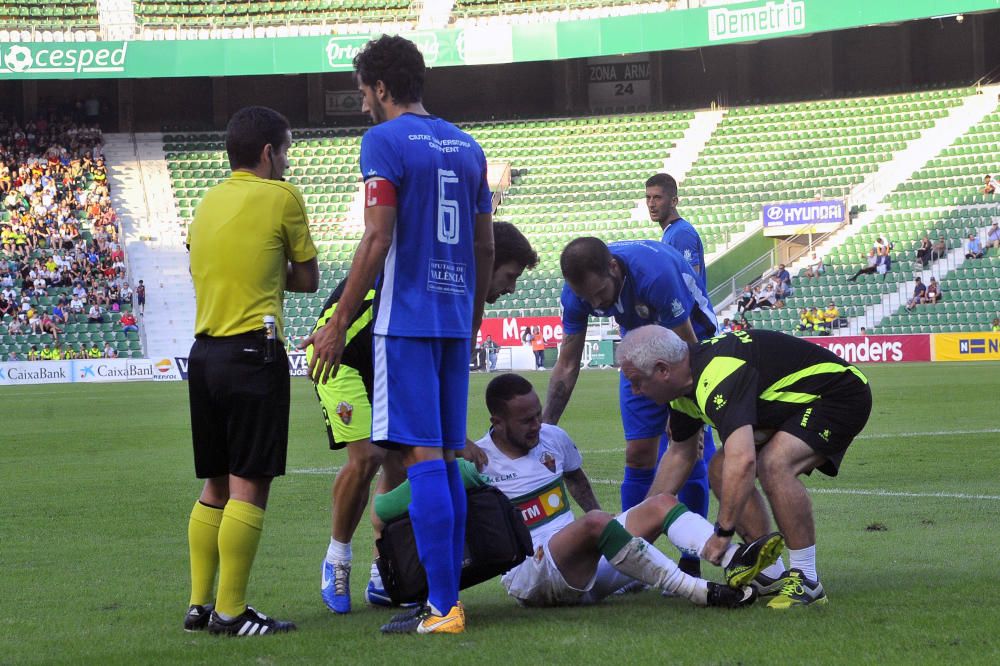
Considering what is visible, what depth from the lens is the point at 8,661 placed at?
4.24 m

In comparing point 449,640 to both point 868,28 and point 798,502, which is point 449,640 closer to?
point 798,502

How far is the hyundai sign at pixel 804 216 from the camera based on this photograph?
36.6 m

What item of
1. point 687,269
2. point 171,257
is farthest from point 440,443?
point 171,257

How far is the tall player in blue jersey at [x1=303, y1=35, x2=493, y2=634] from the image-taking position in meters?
4.59

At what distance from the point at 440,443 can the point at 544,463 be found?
1173 mm

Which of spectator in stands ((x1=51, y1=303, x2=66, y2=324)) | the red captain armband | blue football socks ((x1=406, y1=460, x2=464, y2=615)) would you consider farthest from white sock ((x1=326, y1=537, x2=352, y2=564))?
spectator in stands ((x1=51, y1=303, x2=66, y2=324))

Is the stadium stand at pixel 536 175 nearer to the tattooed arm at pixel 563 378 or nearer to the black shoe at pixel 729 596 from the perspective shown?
the tattooed arm at pixel 563 378

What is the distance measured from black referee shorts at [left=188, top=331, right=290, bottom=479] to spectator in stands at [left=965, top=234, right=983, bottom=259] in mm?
31215

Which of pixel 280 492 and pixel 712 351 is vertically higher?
pixel 712 351

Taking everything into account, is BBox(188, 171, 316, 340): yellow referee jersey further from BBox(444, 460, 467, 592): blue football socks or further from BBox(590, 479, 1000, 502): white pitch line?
BBox(590, 479, 1000, 502): white pitch line

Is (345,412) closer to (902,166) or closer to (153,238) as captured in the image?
(902,166)

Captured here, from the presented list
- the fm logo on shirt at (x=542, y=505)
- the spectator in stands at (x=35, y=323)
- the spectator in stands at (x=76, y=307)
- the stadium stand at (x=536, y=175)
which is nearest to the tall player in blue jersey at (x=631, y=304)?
the fm logo on shirt at (x=542, y=505)

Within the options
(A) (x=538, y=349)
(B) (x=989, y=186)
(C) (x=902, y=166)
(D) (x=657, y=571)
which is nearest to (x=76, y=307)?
(A) (x=538, y=349)

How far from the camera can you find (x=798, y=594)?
497 cm
